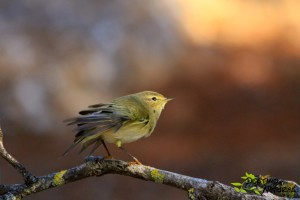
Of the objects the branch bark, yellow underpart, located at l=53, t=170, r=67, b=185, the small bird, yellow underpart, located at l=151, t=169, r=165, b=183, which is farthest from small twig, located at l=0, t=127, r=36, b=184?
yellow underpart, located at l=151, t=169, r=165, b=183

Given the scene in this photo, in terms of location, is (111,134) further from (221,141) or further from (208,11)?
(208,11)

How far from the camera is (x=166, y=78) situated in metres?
20.7

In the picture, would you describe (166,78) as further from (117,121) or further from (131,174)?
(131,174)

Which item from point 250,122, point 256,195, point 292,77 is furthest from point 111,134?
point 292,77

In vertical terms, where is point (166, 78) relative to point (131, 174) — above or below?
above

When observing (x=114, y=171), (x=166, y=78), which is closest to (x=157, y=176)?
(x=114, y=171)

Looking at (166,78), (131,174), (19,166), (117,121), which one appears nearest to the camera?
(19,166)

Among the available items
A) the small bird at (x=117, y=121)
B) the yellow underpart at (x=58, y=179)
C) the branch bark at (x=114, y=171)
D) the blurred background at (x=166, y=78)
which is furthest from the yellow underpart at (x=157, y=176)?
the blurred background at (x=166, y=78)

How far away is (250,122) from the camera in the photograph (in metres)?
19.1

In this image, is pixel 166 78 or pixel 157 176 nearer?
pixel 157 176

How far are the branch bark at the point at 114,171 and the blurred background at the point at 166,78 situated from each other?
10.3m

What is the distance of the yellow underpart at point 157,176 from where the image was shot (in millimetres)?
4957

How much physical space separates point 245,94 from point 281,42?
291 cm

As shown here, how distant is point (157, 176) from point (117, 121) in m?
1.23
